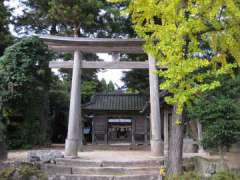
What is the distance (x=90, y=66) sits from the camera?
1370 centimetres

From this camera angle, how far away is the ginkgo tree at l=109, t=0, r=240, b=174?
18.2ft

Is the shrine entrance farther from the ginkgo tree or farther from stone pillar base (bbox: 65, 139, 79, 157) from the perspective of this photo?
the ginkgo tree

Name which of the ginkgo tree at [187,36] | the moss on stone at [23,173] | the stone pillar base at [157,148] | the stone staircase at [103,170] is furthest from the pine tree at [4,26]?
the ginkgo tree at [187,36]

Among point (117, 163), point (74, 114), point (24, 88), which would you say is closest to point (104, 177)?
point (117, 163)

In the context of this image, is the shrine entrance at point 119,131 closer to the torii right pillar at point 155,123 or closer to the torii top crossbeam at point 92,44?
the torii top crossbeam at point 92,44

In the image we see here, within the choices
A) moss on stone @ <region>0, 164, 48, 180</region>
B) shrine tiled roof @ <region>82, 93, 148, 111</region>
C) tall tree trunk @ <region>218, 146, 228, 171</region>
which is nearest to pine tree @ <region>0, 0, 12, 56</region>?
shrine tiled roof @ <region>82, 93, 148, 111</region>

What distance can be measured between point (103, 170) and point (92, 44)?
17.6 feet

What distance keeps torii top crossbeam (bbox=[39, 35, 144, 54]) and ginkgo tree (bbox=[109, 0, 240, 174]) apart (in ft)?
21.7

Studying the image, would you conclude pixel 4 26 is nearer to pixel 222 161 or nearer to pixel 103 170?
pixel 103 170

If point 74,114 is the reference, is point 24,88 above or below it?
above

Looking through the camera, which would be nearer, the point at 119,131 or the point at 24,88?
the point at 24,88

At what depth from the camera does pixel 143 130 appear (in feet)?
71.8

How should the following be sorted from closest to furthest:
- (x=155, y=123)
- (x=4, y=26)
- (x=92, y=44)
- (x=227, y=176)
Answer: (x=227, y=176), (x=155, y=123), (x=92, y=44), (x=4, y=26)

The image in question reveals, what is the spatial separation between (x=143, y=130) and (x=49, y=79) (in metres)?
7.20
